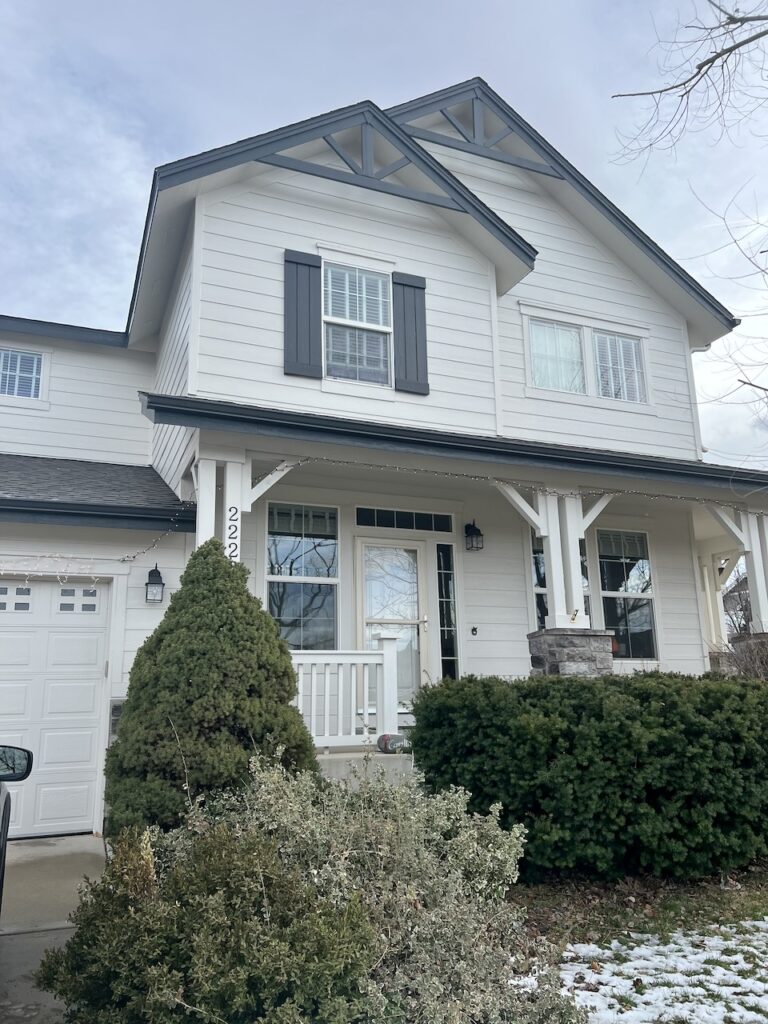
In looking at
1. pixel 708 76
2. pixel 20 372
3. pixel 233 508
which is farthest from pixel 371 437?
pixel 20 372

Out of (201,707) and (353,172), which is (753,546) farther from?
(201,707)

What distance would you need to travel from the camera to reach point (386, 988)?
2.56 meters

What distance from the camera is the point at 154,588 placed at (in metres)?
7.08

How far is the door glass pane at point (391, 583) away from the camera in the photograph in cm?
829

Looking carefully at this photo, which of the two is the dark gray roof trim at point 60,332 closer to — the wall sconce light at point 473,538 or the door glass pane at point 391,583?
the door glass pane at point 391,583

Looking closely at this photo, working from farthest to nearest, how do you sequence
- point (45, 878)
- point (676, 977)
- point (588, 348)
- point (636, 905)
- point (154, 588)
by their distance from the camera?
1. point (588, 348)
2. point (154, 588)
3. point (45, 878)
4. point (636, 905)
5. point (676, 977)

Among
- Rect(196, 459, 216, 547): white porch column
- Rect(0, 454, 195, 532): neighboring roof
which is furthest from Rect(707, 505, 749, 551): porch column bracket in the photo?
Rect(0, 454, 195, 532): neighboring roof

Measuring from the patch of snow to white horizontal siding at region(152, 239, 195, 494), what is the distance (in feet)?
16.3

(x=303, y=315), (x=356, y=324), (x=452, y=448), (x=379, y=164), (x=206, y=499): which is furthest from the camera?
(x=379, y=164)

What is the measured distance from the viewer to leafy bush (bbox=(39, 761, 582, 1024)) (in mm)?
2346

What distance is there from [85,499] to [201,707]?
128 inches

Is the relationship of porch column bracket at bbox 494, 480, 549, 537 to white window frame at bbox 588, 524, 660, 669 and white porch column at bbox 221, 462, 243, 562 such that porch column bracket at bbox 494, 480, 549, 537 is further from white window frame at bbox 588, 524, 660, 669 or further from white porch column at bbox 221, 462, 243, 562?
white porch column at bbox 221, 462, 243, 562

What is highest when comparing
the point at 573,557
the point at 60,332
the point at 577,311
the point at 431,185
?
the point at 431,185

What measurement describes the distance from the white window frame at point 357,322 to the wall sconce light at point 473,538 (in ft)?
6.37
